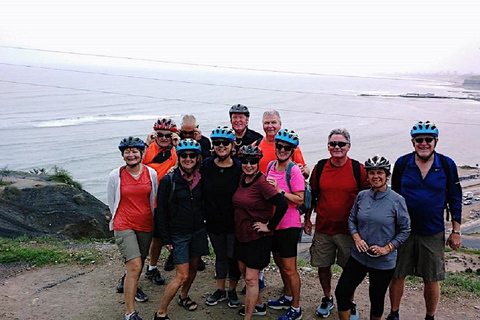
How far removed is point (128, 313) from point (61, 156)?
42239 millimetres

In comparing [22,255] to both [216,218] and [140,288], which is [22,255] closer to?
[140,288]

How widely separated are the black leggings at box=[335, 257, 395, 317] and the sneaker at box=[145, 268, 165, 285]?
2.89m

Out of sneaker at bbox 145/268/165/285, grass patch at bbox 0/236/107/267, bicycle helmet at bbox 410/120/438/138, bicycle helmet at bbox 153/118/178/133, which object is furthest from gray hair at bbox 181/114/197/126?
grass patch at bbox 0/236/107/267

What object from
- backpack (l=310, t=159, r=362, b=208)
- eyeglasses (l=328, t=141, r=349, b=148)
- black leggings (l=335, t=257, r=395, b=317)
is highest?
eyeglasses (l=328, t=141, r=349, b=148)

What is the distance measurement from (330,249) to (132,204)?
8.16ft

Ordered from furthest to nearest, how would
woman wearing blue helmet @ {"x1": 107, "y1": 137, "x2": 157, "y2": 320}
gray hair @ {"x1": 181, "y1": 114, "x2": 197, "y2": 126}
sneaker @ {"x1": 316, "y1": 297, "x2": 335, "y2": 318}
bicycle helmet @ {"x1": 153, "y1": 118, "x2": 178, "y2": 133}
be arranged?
gray hair @ {"x1": 181, "y1": 114, "x2": 197, "y2": 126}
bicycle helmet @ {"x1": 153, "y1": 118, "x2": 178, "y2": 133}
sneaker @ {"x1": 316, "y1": 297, "x2": 335, "y2": 318}
woman wearing blue helmet @ {"x1": 107, "y1": 137, "x2": 157, "y2": 320}

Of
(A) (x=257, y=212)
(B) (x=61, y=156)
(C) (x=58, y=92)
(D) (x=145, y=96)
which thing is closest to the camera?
(A) (x=257, y=212)

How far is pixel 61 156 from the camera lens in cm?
4369

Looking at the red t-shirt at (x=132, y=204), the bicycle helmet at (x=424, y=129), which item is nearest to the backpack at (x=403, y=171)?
the bicycle helmet at (x=424, y=129)

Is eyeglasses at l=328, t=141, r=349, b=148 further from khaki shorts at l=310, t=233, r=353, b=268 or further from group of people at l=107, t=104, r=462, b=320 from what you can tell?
khaki shorts at l=310, t=233, r=353, b=268

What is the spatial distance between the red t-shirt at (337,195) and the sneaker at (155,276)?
9.02ft

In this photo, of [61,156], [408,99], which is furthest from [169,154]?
[408,99]

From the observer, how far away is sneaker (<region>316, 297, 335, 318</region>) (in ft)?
18.2

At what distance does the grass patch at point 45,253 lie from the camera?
7.43 metres
